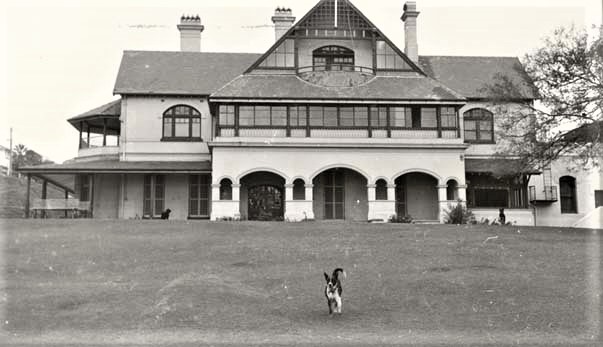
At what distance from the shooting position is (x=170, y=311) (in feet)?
48.0

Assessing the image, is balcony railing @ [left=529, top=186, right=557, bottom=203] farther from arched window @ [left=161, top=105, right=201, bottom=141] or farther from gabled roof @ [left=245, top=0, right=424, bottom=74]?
arched window @ [left=161, top=105, right=201, bottom=141]

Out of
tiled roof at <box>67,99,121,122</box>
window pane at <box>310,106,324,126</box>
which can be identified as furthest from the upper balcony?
window pane at <box>310,106,324,126</box>

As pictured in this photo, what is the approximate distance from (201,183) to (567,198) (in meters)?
20.4

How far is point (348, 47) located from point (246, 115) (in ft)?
22.4

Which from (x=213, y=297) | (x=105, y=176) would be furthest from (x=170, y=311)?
(x=105, y=176)

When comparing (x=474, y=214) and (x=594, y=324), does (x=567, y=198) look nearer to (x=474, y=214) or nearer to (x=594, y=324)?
(x=474, y=214)

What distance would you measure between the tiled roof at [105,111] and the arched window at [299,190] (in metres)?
11.0

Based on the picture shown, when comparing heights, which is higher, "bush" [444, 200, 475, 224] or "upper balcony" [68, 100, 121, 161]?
"upper balcony" [68, 100, 121, 161]

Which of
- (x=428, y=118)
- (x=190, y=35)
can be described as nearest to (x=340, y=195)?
(x=428, y=118)

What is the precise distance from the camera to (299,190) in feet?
114

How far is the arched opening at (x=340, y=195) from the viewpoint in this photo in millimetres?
35531

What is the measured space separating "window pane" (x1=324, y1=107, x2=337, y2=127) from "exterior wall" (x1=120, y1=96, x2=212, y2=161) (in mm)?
6883

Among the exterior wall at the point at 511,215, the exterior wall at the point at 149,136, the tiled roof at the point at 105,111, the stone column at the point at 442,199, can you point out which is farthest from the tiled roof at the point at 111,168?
the exterior wall at the point at 511,215

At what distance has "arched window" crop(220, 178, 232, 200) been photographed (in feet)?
112
